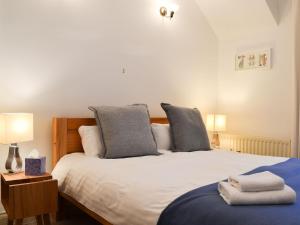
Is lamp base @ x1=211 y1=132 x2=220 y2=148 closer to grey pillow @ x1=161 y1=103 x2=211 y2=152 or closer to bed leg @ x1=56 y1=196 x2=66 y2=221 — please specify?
grey pillow @ x1=161 y1=103 x2=211 y2=152

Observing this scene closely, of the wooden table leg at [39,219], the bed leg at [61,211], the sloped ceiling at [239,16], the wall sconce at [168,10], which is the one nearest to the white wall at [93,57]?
the wall sconce at [168,10]

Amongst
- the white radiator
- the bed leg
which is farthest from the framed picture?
the bed leg

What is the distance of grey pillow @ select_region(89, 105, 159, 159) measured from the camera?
2.50 metres

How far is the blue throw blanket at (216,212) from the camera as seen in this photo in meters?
1.15

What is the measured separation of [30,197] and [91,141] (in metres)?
0.74

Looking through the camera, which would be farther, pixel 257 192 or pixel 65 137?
pixel 65 137

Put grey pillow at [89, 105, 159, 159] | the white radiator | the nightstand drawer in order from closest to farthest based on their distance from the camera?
the nightstand drawer → grey pillow at [89, 105, 159, 159] → the white radiator

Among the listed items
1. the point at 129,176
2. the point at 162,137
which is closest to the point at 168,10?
the point at 162,137

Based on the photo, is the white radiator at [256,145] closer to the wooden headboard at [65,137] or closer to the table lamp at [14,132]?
the wooden headboard at [65,137]

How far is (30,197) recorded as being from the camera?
2010 millimetres

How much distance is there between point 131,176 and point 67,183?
0.69m

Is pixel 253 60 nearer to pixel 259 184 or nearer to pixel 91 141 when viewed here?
pixel 91 141

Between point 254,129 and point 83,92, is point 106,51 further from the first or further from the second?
point 254,129

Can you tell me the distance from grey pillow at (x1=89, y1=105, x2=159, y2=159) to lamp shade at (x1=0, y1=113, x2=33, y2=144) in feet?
1.94
